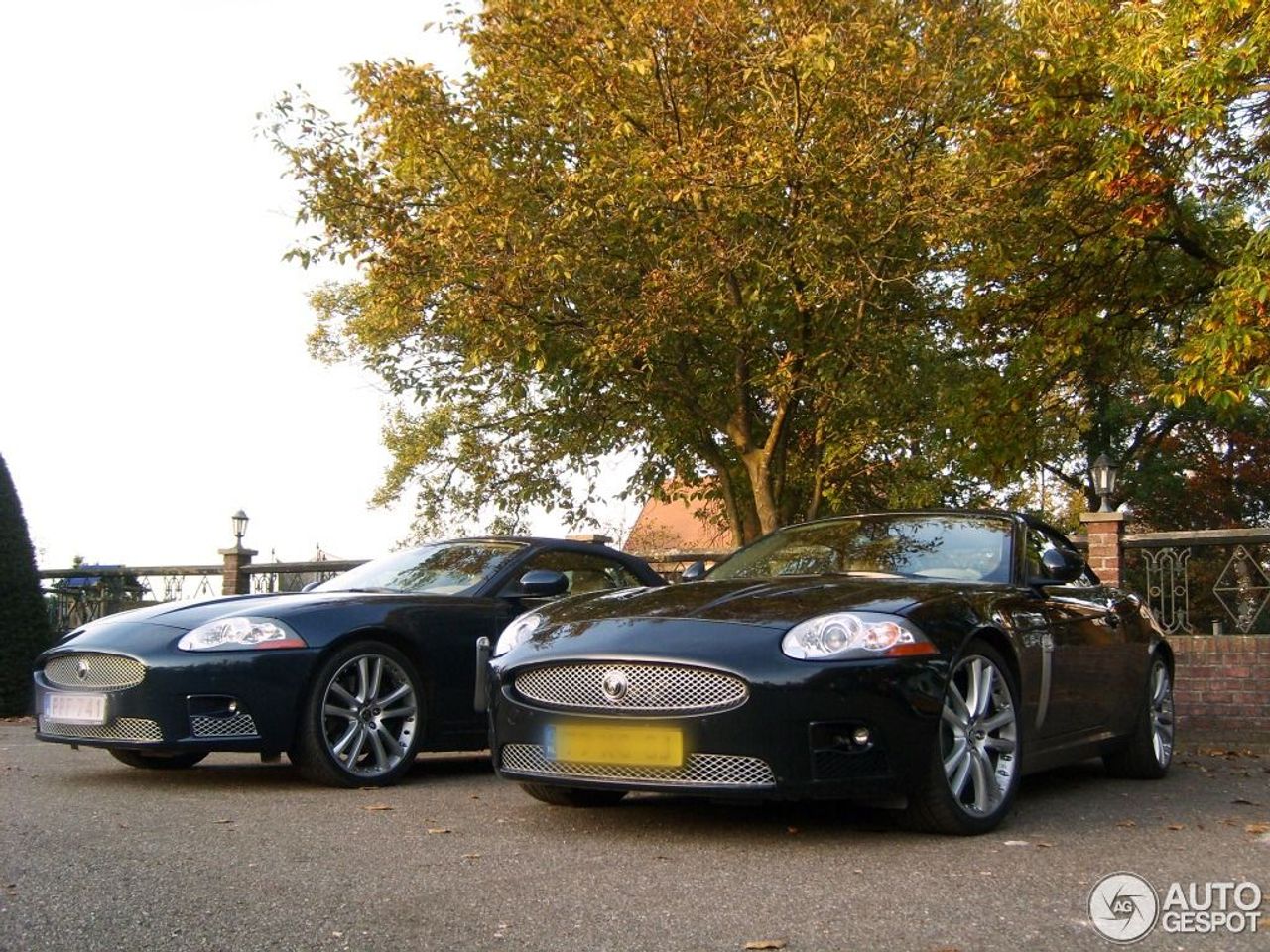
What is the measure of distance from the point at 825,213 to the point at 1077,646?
5971mm

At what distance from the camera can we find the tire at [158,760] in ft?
24.7

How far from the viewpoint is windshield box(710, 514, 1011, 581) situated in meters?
6.24

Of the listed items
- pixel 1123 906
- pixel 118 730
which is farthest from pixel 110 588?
pixel 1123 906

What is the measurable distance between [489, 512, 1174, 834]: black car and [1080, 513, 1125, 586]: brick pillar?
202 inches

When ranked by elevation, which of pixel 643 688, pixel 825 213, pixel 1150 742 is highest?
pixel 825 213

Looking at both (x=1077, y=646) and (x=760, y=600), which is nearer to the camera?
(x=760, y=600)

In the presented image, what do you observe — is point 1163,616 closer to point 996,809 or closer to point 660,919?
point 996,809

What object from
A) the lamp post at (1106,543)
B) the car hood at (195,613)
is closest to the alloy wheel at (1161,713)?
the lamp post at (1106,543)

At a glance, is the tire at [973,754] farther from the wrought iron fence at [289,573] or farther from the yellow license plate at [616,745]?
the wrought iron fence at [289,573]

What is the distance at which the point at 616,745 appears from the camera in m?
5.02

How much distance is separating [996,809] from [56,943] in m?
3.40

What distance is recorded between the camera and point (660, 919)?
3793 millimetres

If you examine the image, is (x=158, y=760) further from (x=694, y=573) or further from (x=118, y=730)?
(x=694, y=573)

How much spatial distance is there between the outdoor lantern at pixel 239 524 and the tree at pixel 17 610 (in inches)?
120
